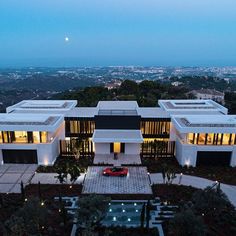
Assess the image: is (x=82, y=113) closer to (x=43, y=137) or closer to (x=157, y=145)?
(x=43, y=137)

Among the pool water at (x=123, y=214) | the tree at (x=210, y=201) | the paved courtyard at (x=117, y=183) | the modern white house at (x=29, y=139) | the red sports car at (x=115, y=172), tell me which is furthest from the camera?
the modern white house at (x=29, y=139)

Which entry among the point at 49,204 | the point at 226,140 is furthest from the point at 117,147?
the point at 226,140

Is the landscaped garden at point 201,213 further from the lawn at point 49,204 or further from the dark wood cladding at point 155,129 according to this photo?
the dark wood cladding at point 155,129

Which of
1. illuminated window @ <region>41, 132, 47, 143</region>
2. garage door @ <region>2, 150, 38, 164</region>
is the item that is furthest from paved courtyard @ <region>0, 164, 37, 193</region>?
illuminated window @ <region>41, 132, 47, 143</region>

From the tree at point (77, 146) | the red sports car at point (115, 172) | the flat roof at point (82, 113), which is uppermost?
the flat roof at point (82, 113)

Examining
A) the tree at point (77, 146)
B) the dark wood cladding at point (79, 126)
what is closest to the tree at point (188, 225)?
the tree at point (77, 146)

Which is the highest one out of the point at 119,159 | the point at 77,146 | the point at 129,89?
the point at 129,89

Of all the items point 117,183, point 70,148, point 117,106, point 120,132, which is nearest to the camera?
point 117,183
